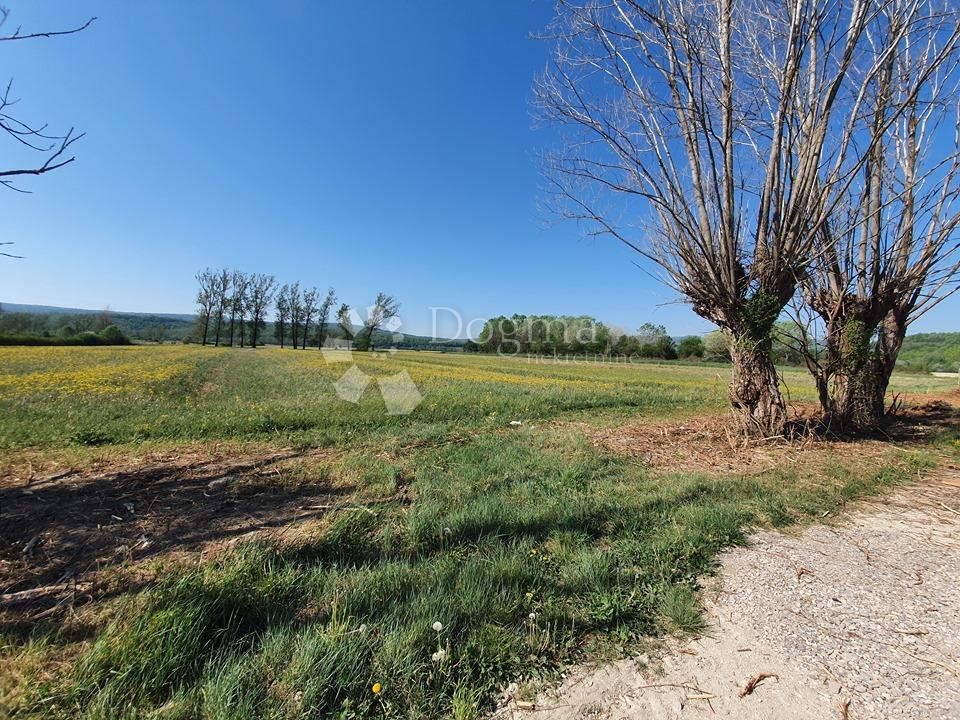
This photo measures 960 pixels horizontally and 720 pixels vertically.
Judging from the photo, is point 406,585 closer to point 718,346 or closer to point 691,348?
point 718,346

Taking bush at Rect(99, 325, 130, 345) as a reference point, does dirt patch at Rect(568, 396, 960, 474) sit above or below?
below

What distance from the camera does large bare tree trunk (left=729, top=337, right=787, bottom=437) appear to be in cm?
664

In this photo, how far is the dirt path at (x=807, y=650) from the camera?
5.47 feet

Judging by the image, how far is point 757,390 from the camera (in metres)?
6.80

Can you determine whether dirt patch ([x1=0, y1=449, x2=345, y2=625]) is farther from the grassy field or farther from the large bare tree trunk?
the large bare tree trunk

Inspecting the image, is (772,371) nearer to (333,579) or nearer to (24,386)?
(333,579)

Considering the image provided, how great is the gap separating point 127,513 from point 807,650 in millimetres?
5476

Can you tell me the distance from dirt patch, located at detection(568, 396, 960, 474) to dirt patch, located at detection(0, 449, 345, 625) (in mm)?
4864

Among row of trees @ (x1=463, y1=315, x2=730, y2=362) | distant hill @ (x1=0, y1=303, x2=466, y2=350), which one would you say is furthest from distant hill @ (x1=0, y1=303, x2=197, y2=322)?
row of trees @ (x1=463, y1=315, x2=730, y2=362)

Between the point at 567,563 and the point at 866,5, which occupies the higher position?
the point at 866,5

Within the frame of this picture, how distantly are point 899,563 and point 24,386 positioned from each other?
59.9ft

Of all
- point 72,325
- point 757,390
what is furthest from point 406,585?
point 72,325

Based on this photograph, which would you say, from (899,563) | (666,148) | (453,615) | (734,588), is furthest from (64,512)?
(666,148)

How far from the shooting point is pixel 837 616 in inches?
87.7
